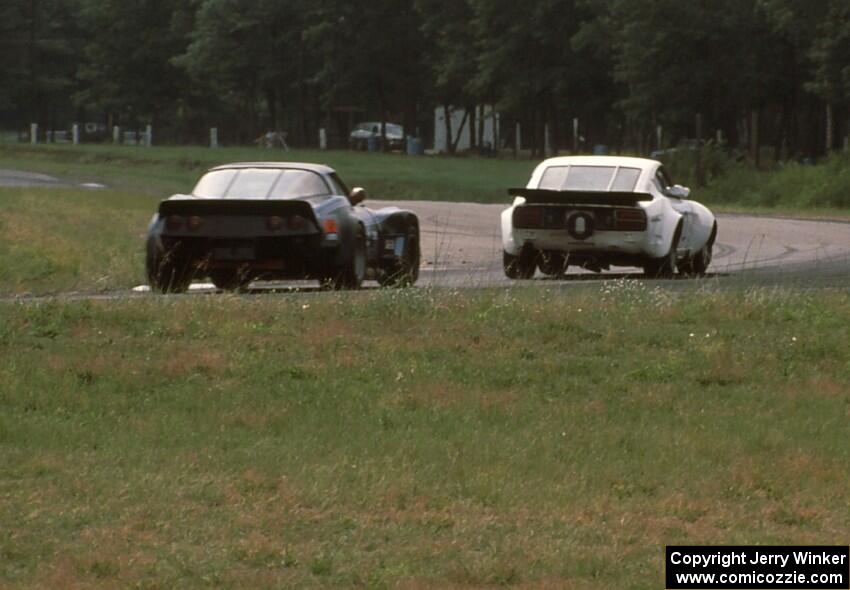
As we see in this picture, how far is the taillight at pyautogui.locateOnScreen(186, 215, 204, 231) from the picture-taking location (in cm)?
1773

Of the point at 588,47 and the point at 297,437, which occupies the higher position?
the point at 588,47

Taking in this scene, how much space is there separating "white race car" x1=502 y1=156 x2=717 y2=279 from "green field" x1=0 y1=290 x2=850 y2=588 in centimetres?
583

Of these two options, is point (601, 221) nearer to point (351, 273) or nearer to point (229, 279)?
point (351, 273)

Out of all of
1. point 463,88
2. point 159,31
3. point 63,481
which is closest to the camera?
point 63,481

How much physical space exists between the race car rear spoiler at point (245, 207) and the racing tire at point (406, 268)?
1.92m

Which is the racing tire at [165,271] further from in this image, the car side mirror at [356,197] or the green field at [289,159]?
the green field at [289,159]

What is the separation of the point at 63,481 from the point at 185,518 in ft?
3.07

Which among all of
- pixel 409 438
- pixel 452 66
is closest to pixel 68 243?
pixel 409 438

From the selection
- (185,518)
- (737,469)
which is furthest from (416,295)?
(185,518)

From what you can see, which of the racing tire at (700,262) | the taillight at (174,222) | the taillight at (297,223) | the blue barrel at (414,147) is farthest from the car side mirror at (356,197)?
the blue barrel at (414,147)

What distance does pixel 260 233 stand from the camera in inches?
693

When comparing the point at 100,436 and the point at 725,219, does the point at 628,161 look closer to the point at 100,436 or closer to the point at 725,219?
the point at 100,436

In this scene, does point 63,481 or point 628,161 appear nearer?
point 63,481

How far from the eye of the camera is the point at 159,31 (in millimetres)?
114375
